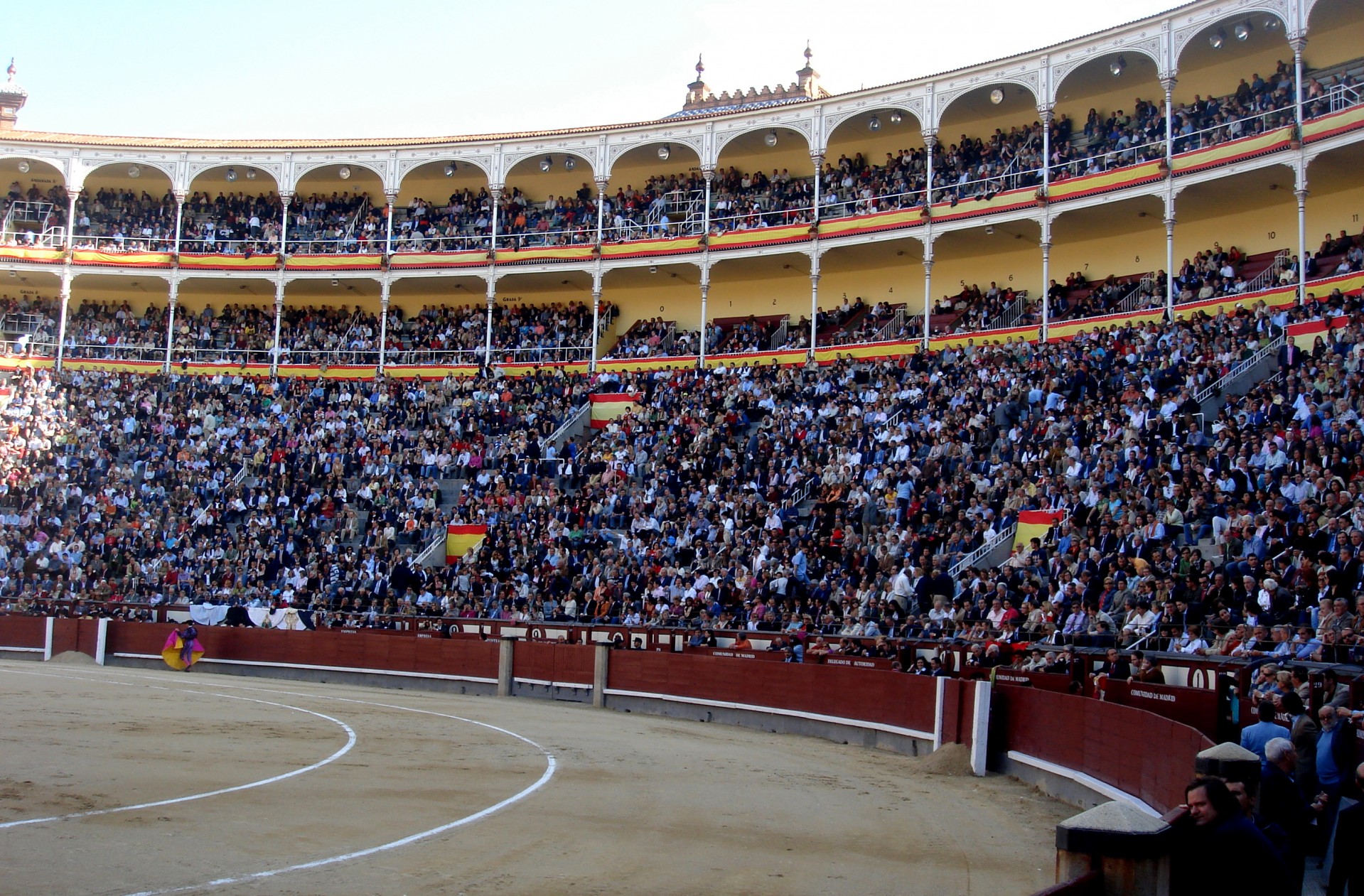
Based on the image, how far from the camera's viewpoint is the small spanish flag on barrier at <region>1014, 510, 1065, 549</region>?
792 inches

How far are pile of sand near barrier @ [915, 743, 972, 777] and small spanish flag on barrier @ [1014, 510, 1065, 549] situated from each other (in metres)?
6.03

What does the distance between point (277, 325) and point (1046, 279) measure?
22.7 m

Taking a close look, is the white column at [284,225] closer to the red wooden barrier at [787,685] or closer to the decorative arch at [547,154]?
the decorative arch at [547,154]

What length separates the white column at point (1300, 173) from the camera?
83.1 feet

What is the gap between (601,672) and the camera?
73.4 ft

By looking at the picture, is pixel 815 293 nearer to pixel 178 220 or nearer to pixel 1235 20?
pixel 1235 20

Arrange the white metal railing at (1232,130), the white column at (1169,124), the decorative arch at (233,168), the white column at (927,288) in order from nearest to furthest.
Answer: the white metal railing at (1232,130), the white column at (1169,124), the white column at (927,288), the decorative arch at (233,168)

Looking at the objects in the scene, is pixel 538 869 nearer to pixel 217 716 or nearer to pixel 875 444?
pixel 217 716

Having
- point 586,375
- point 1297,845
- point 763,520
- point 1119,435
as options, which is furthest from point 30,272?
point 1297,845

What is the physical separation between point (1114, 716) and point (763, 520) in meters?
14.3

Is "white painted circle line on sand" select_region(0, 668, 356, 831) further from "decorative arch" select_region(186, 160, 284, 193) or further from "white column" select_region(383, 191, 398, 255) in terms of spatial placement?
Answer: "decorative arch" select_region(186, 160, 284, 193)

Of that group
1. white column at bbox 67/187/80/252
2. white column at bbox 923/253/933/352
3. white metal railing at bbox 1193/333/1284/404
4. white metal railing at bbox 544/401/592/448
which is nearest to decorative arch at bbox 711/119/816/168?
white column at bbox 923/253/933/352

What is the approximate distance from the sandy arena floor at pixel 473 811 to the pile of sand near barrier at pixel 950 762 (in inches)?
3.7

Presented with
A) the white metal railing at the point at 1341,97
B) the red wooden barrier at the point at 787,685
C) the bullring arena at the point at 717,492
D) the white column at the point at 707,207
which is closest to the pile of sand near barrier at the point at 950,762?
the bullring arena at the point at 717,492
